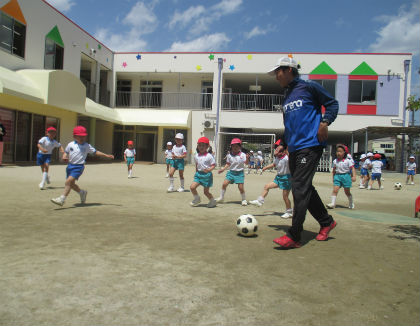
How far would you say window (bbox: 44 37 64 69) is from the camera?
1970cm

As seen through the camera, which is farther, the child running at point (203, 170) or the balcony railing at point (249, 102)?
the balcony railing at point (249, 102)

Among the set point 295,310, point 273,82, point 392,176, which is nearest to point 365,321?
point 295,310

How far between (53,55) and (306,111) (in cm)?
2003

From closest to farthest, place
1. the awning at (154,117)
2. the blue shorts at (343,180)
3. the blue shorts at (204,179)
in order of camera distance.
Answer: the blue shorts at (204,179), the blue shorts at (343,180), the awning at (154,117)

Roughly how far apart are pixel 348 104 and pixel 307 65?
4171 millimetres

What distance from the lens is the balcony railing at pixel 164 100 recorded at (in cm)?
2822

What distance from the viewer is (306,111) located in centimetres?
419

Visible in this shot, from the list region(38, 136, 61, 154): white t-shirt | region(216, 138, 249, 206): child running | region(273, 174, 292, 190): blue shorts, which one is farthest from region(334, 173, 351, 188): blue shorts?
region(38, 136, 61, 154): white t-shirt

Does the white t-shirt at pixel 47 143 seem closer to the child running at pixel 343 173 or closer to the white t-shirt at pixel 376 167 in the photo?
the child running at pixel 343 173

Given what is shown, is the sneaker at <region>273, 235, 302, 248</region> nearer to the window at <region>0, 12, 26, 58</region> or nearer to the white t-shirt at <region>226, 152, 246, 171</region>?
the white t-shirt at <region>226, 152, 246, 171</region>

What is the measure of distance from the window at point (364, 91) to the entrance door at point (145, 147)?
16093mm

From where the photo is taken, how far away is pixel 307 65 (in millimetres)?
25750

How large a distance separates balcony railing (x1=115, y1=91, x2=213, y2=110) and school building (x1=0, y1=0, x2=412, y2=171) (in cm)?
8

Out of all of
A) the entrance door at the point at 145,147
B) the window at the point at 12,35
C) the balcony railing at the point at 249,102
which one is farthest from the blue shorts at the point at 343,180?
the entrance door at the point at 145,147
